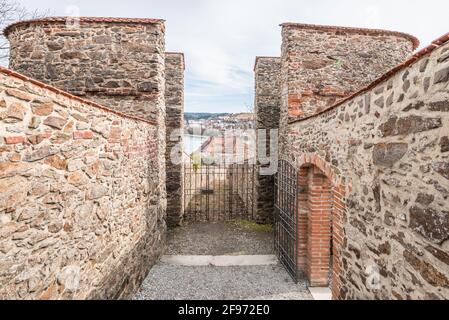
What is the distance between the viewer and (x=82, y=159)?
2.82 meters

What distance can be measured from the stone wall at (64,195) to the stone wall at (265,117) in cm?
476

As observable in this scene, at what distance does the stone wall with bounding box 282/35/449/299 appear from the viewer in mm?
1658

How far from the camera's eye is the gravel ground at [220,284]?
477 centimetres

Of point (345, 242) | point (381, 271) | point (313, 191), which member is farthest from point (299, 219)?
point (381, 271)

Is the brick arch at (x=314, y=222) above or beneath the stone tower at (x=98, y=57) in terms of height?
beneath

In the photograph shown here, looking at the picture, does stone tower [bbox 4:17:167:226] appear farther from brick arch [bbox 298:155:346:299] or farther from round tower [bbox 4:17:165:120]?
brick arch [bbox 298:155:346:299]

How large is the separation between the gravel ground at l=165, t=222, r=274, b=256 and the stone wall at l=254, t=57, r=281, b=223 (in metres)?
0.82

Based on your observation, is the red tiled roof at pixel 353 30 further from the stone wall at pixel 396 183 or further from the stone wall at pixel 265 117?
the stone wall at pixel 396 183

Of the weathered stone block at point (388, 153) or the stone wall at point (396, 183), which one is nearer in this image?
the stone wall at point (396, 183)

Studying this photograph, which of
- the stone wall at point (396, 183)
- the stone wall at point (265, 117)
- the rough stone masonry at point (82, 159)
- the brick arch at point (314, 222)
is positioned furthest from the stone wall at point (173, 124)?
the stone wall at point (396, 183)
